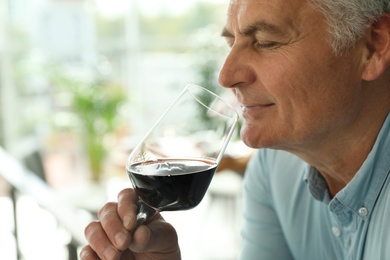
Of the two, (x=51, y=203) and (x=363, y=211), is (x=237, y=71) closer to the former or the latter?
(x=363, y=211)

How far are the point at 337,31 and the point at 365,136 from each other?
0.28 meters

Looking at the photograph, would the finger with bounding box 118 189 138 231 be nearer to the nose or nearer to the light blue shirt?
the nose

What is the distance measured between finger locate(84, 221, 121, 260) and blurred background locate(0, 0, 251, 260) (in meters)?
3.73

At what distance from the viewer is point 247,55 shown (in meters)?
1.43

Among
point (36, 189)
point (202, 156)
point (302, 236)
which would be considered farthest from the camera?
point (36, 189)

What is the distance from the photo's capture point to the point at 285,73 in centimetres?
144

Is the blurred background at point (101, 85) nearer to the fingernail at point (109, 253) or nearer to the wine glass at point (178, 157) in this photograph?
the wine glass at point (178, 157)

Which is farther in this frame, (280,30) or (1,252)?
(1,252)

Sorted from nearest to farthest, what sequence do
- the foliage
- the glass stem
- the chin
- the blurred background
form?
the glass stem < the chin < the blurred background < the foliage

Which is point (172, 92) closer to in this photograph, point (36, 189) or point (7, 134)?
point (7, 134)

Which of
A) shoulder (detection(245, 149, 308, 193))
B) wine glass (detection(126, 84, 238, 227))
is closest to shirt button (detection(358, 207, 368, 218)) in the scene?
shoulder (detection(245, 149, 308, 193))

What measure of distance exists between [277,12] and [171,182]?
497 millimetres

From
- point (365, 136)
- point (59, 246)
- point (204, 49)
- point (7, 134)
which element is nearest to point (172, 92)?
point (204, 49)

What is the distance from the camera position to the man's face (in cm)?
142
